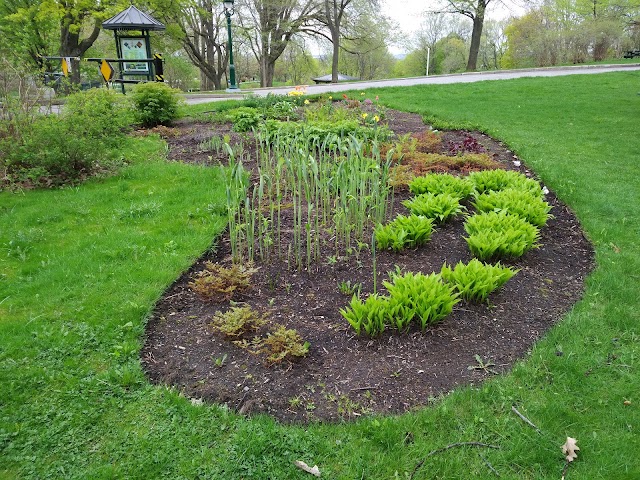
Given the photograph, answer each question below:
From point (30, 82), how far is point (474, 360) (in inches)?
292

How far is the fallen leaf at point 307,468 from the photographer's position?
6.74ft

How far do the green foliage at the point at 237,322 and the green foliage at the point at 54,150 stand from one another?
3989mm

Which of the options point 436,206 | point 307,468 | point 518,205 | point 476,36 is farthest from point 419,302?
point 476,36

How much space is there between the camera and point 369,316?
2.83m

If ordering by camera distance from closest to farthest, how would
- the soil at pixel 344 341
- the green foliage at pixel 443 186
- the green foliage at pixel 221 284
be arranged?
the soil at pixel 344 341 < the green foliage at pixel 221 284 < the green foliage at pixel 443 186

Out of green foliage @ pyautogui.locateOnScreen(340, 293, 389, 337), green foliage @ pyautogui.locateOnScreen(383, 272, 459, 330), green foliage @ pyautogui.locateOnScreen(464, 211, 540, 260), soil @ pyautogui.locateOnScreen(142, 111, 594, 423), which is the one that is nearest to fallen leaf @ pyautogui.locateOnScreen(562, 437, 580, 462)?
soil @ pyautogui.locateOnScreen(142, 111, 594, 423)

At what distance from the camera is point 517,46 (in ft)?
113

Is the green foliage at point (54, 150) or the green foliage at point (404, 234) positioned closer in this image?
the green foliage at point (404, 234)

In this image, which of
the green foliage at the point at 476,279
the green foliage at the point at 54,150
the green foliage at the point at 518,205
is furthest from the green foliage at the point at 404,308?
the green foliage at the point at 54,150

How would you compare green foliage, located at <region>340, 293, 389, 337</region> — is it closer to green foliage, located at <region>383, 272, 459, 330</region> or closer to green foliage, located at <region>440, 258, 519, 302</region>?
green foliage, located at <region>383, 272, 459, 330</region>

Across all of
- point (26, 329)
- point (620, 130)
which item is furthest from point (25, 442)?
point (620, 130)


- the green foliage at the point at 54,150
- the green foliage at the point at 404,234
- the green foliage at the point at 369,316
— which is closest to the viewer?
the green foliage at the point at 369,316

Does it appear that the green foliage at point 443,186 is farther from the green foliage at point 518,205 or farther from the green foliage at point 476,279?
the green foliage at point 476,279

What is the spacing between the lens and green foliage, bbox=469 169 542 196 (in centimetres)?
497
